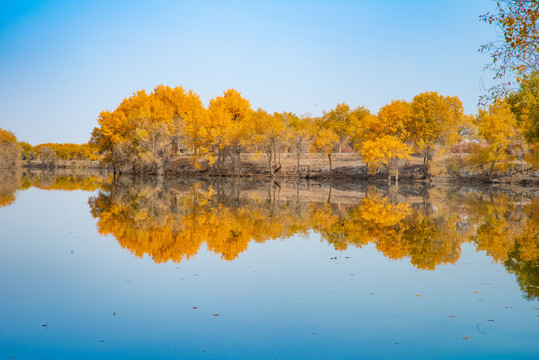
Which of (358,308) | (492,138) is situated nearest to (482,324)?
(358,308)

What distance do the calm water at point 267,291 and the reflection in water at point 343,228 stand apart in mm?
112

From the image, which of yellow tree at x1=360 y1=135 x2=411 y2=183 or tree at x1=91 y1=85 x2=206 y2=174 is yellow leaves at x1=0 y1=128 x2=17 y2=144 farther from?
yellow tree at x1=360 y1=135 x2=411 y2=183

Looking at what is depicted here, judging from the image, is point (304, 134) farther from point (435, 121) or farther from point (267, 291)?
point (267, 291)

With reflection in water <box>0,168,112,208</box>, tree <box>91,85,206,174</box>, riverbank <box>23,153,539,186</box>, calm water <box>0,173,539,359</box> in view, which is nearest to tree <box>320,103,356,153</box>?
riverbank <box>23,153,539,186</box>

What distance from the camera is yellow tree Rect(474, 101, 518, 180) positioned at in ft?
159

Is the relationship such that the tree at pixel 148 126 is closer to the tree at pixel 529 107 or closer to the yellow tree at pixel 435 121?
the yellow tree at pixel 435 121

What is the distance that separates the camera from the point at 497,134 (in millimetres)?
48938

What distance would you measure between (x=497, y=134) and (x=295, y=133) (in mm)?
25861

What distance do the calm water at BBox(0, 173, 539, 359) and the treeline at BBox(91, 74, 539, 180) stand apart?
36.0m

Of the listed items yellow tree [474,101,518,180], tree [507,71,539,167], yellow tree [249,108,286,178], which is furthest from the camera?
yellow tree [249,108,286,178]

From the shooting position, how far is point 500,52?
42.7 feet

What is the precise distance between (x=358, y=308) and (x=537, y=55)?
10.4 meters

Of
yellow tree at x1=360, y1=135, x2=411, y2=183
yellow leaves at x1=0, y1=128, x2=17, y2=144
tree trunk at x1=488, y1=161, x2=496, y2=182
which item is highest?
yellow leaves at x1=0, y1=128, x2=17, y2=144

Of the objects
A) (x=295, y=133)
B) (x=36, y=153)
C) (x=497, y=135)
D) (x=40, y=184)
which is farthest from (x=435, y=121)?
(x=36, y=153)
